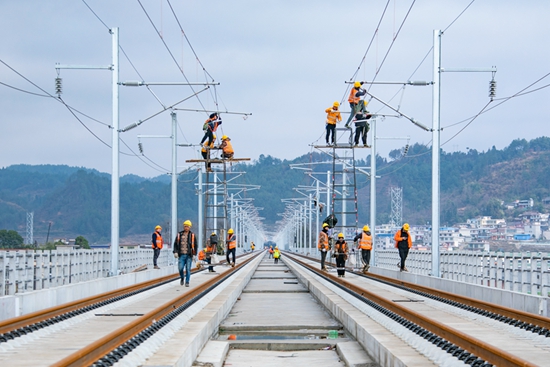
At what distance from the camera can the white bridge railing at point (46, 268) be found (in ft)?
73.6

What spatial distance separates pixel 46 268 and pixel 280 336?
958 cm

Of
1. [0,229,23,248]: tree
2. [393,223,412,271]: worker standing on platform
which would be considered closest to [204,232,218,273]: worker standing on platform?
[393,223,412,271]: worker standing on platform

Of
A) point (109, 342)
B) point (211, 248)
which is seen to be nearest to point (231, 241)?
point (211, 248)

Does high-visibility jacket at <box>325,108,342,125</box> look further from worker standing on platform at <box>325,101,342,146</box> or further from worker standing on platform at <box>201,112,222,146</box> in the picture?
worker standing on platform at <box>201,112,222,146</box>

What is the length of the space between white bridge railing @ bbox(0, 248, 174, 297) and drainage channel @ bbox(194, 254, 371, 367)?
5.23m

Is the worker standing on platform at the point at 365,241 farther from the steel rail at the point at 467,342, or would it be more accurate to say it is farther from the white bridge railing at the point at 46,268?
the steel rail at the point at 467,342

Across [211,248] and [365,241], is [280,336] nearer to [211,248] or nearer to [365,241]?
[365,241]

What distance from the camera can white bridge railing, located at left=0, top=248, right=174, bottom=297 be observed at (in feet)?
73.6

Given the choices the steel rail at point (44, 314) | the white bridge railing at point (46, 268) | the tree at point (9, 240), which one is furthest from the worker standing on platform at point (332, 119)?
the tree at point (9, 240)

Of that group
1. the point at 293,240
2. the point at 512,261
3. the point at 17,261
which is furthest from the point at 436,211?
the point at 293,240

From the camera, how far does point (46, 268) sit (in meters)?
25.5

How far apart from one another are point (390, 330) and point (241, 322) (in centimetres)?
656

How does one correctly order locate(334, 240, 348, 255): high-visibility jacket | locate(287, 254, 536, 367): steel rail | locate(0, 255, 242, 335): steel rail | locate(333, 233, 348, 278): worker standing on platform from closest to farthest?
locate(287, 254, 536, 367): steel rail, locate(0, 255, 242, 335): steel rail, locate(333, 233, 348, 278): worker standing on platform, locate(334, 240, 348, 255): high-visibility jacket

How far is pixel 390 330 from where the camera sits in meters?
14.7
